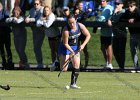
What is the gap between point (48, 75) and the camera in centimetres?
1730

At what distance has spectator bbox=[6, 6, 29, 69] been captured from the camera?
18.3 m

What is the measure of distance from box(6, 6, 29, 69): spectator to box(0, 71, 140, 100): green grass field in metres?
0.65

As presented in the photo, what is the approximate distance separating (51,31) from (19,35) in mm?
1102

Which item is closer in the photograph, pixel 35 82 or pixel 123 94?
pixel 123 94

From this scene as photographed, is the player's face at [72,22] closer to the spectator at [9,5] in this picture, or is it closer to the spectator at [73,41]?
the spectator at [73,41]

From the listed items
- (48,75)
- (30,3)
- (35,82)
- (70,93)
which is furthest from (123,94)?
(30,3)

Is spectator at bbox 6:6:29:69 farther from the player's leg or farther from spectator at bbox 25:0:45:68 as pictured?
the player's leg

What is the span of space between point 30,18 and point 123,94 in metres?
6.34

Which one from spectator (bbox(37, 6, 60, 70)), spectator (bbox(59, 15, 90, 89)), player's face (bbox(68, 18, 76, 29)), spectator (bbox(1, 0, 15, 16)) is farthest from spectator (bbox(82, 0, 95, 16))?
player's face (bbox(68, 18, 76, 29))

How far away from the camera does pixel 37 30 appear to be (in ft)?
60.7

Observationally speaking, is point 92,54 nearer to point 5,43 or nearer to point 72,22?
point 5,43

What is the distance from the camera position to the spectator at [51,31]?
59.2ft

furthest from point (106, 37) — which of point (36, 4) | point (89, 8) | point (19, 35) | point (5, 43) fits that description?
point (5, 43)

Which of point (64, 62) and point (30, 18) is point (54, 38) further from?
point (64, 62)
